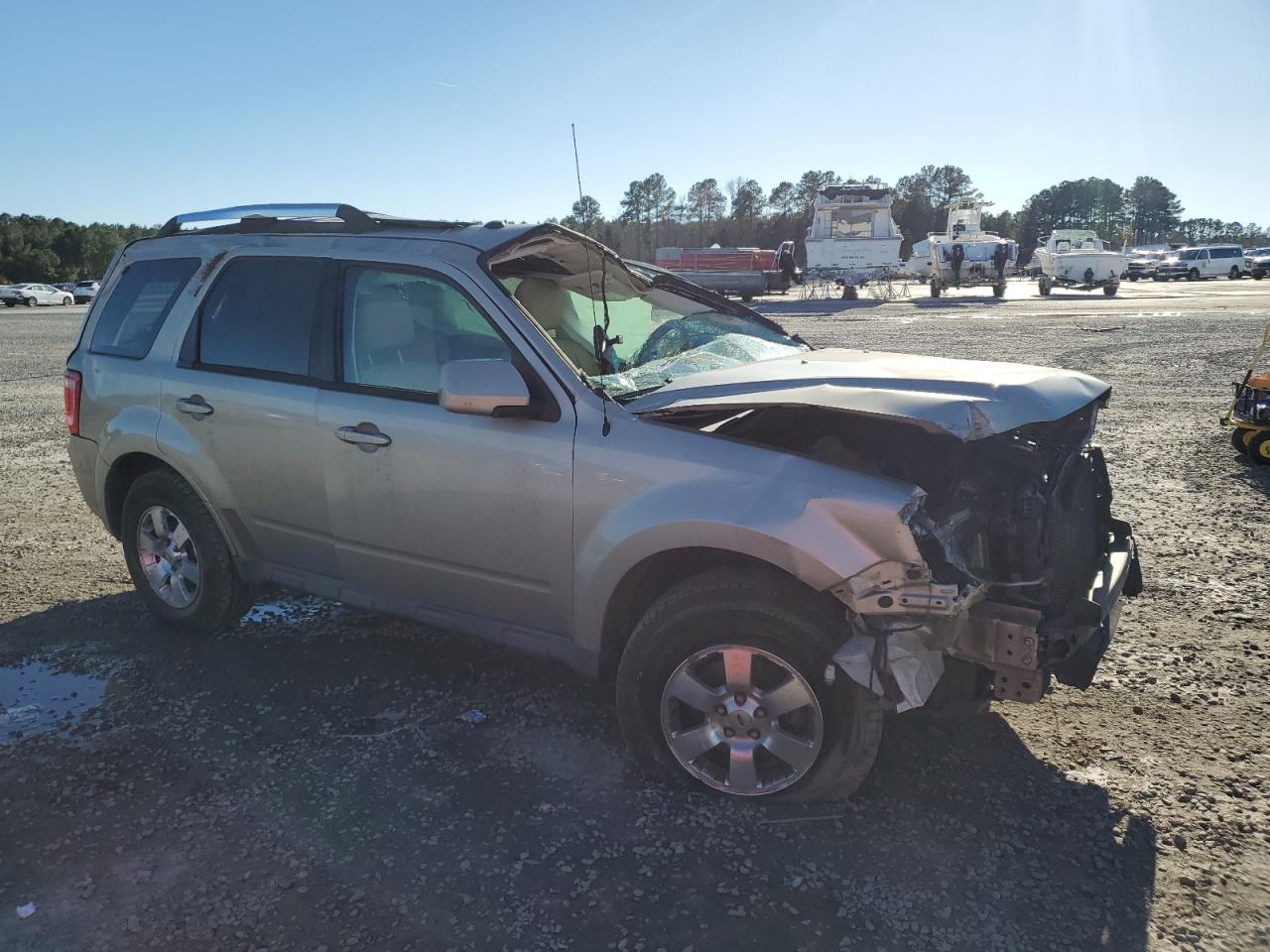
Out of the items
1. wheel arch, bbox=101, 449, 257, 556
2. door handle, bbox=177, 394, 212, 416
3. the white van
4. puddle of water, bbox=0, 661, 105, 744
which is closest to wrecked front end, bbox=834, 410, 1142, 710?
wheel arch, bbox=101, 449, 257, 556

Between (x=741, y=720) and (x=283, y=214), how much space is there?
316 centimetres

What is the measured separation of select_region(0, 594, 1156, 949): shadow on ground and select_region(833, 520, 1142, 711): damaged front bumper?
0.52m

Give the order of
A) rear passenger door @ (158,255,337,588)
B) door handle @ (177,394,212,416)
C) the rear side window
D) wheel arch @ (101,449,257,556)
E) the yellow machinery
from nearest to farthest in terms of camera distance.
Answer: rear passenger door @ (158,255,337,588)
door handle @ (177,394,212,416)
wheel arch @ (101,449,257,556)
the rear side window
the yellow machinery

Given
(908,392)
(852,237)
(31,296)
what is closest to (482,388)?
(908,392)

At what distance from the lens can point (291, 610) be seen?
4.98m

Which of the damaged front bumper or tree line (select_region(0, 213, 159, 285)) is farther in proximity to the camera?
tree line (select_region(0, 213, 159, 285))

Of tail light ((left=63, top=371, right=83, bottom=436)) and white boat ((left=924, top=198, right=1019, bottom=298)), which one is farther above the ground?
white boat ((left=924, top=198, right=1019, bottom=298))

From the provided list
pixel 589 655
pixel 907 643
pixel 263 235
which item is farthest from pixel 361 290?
pixel 907 643

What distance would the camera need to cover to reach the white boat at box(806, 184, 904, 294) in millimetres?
38750

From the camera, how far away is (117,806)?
3.15 meters

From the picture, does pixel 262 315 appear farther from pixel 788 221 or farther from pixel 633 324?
pixel 788 221

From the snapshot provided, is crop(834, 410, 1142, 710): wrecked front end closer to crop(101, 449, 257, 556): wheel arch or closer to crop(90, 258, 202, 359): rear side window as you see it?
crop(101, 449, 257, 556): wheel arch

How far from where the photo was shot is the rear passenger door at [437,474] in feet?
11.0

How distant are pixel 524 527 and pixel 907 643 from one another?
1433 millimetres
